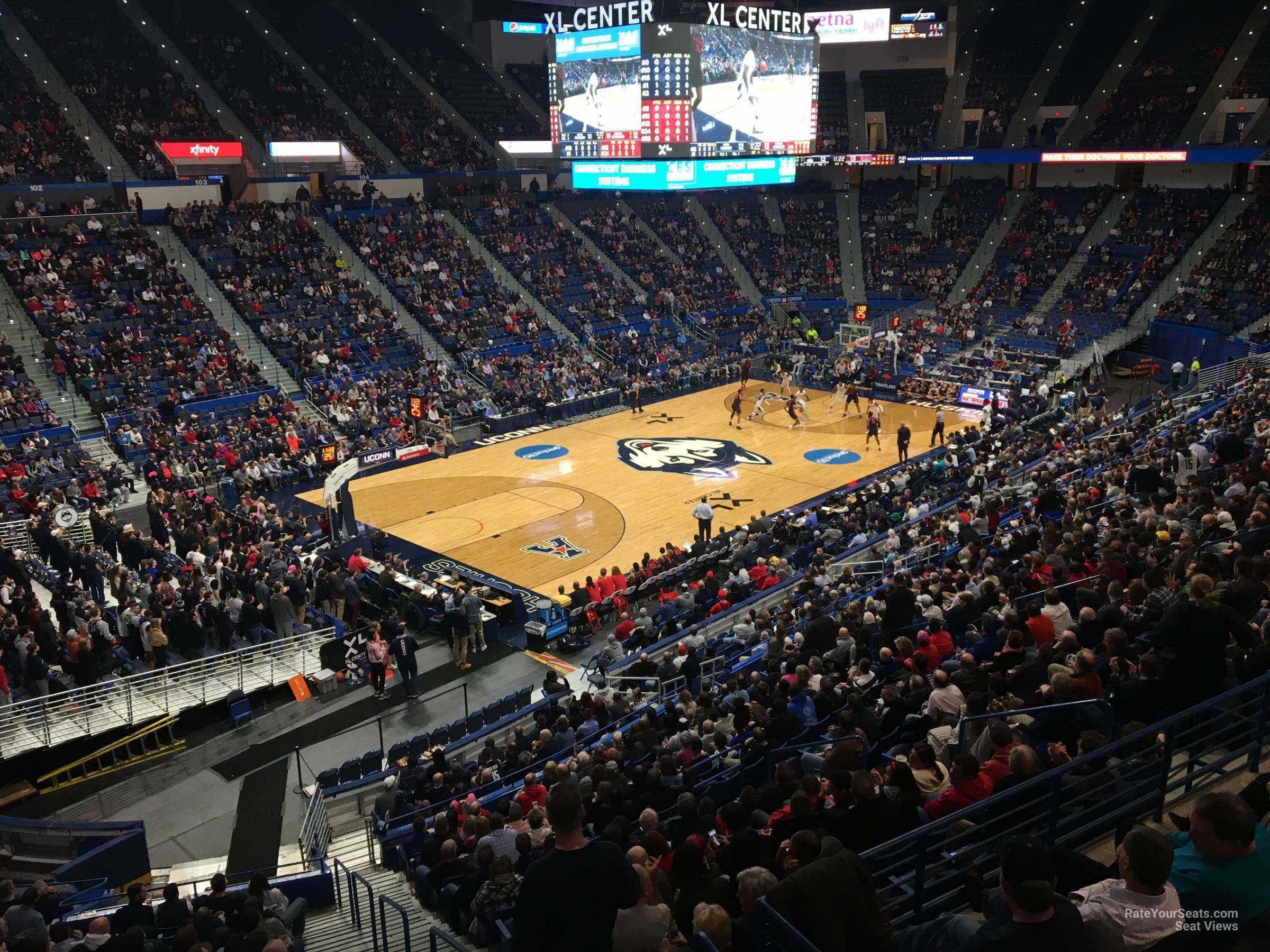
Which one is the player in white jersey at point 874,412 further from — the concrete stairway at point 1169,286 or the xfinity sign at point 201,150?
the xfinity sign at point 201,150

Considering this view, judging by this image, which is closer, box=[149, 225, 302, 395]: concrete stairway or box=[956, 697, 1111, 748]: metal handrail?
box=[956, 697, 1111, 748]: metal handrail

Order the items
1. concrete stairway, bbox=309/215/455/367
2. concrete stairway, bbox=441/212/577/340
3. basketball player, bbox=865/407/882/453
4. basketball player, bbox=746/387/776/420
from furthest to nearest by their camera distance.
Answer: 1. concrete stairway, bbox=441/212/577/340
2. concrete stairway, bbox=309/215/455/367
3. basketball player, bbox=746/387/776/420
4. basketball player, bbox=865/407/882/453

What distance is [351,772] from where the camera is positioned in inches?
541

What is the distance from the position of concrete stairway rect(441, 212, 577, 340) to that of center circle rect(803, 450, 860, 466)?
14131mm

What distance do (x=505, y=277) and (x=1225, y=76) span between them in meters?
33.6

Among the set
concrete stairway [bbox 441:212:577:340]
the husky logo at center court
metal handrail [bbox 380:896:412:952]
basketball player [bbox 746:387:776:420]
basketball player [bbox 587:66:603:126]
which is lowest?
the husky logo at center court

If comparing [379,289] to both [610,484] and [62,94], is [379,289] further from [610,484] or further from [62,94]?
[610,484]

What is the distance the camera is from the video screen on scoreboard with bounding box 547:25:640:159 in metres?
32.6

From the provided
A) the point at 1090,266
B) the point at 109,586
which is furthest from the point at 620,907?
the point at 1090,266

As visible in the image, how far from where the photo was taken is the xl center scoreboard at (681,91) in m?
32.1

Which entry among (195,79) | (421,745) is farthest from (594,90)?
(421,745)

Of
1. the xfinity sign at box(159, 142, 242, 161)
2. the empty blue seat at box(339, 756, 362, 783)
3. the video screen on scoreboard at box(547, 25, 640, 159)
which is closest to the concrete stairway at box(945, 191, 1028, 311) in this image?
the video screen on scoreboard at box(547, 25, 640, 159)

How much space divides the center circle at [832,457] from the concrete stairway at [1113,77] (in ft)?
82.7

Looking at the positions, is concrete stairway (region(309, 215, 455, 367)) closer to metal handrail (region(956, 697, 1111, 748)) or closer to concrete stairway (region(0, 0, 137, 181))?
concrete stairway (region(0, 0, 137, 181))
